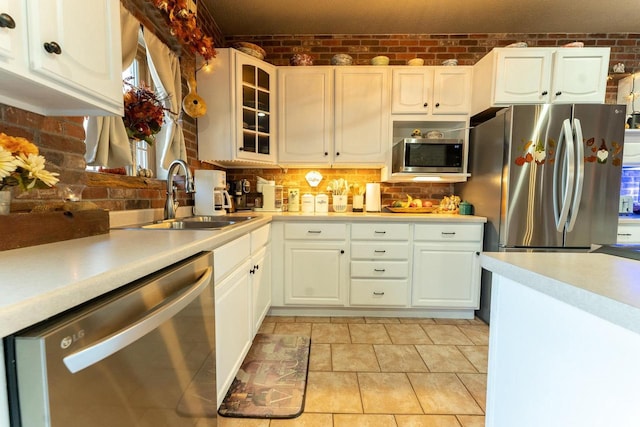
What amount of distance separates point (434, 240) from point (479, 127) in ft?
3.62

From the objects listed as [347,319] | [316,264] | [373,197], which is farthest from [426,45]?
[347,319]

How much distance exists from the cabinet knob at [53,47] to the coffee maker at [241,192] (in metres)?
1.99

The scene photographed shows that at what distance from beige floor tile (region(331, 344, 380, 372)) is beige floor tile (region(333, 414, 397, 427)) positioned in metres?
0.36

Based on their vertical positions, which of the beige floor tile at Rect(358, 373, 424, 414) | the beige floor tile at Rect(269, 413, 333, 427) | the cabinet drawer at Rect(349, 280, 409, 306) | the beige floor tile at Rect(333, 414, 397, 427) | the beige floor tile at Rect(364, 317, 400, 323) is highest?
the cabinet drawer at Rect(349, 280, 409, 306)

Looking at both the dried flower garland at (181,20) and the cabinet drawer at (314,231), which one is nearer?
the dried flower garland at (181,20)

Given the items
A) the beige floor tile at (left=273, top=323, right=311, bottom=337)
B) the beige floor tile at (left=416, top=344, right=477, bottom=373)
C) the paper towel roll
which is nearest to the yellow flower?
the beige floor tile at (left=273, top=323, right=311, bottom=337)

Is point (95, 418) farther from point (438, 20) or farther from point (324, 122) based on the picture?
point (438, 20)

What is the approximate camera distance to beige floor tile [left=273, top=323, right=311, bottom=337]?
224 centimetres

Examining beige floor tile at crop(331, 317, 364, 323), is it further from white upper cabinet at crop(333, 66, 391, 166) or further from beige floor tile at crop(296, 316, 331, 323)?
white upper cabinet at crop(333, 66, 391, 166)

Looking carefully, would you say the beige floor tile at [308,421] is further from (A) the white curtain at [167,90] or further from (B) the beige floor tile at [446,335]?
(A) the white curtain at [167,90]

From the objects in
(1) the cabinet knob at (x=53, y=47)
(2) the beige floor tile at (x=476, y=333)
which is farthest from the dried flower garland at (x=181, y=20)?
(2) the beige floor tile at (x=476, y=333)

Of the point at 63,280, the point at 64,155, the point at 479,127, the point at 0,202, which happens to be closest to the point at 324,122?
the point at 479,127

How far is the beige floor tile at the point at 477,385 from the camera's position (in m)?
1.55

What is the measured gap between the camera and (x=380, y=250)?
2.47 metres
